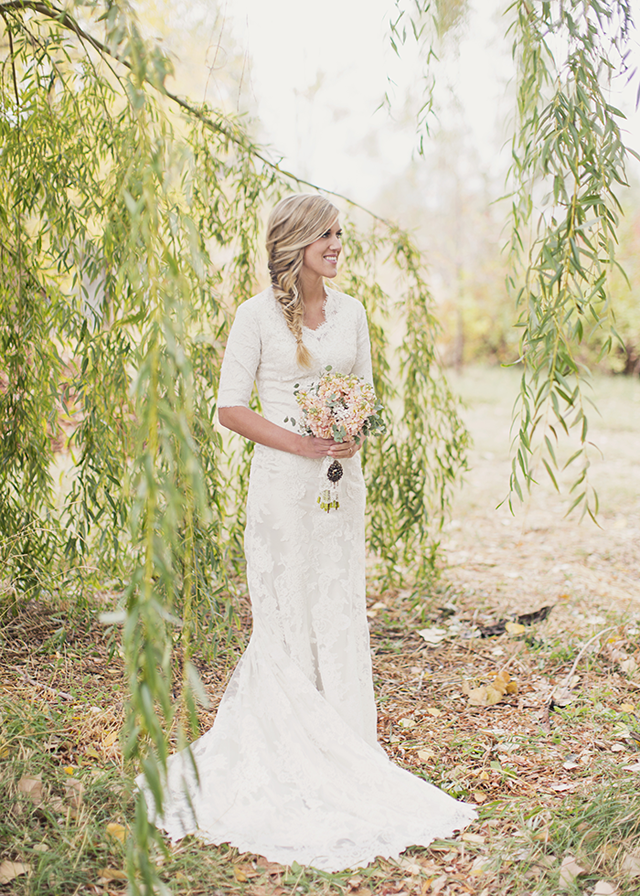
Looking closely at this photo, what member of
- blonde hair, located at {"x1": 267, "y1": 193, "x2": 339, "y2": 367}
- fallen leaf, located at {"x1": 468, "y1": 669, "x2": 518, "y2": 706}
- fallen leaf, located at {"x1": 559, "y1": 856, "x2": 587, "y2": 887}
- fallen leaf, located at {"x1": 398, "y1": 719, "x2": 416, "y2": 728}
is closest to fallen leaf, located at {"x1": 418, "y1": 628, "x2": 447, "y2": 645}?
fallen leaf, located at {"x1": 468, "y1": 669, "x2": 518, "y2": 706}

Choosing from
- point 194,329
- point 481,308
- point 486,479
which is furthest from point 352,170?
point 194,329

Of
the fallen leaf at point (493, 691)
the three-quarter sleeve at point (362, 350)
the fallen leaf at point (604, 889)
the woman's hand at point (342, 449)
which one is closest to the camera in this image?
the fallen leaf at point (604, 889)

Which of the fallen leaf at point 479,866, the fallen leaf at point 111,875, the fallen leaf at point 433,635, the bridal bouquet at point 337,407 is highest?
the bridal bouquet at point 337,407

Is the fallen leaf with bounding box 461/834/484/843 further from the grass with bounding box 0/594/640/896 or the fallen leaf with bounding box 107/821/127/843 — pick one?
the fallen leaf with bounding box 107/821/127/843

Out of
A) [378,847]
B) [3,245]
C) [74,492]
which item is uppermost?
[3,245]

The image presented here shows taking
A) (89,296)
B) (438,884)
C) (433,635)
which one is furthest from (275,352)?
(433,635)

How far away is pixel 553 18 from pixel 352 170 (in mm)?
20418

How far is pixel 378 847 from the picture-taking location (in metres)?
2.07

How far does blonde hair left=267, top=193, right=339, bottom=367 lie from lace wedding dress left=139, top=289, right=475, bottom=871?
0.04 metres

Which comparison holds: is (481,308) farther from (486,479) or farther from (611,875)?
(611,875)

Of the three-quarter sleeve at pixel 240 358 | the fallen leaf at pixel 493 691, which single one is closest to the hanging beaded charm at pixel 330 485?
the three-quarter sleeve at pixel 240 358

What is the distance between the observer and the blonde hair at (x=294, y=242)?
2400 millimetres

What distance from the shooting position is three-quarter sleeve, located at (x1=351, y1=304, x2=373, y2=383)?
265 centimetres

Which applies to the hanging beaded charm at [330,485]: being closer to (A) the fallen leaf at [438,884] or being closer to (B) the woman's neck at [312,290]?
(B) the woman's neck at [312,290]
